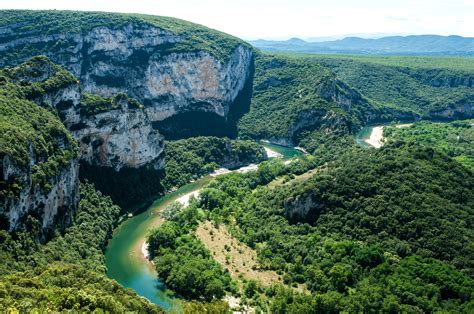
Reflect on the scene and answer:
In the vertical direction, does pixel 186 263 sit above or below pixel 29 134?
below

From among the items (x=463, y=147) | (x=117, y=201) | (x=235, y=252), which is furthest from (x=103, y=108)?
(x=463, y=147)

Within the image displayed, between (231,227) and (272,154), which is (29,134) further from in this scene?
(272,154)

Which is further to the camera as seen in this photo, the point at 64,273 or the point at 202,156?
the point at 202,156

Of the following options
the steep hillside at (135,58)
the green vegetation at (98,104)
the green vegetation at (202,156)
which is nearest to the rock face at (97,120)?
the green vegetation at (98,104)

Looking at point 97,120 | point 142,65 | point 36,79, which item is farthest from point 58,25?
point 97,120

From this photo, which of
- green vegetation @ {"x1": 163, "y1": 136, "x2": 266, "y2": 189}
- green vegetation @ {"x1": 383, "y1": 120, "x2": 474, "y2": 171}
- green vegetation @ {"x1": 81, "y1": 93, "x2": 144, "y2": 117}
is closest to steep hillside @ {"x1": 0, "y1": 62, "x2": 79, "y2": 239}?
green vegetation @ {"x1": 81, "y1": 93, "x2": 144, "y2": 117}

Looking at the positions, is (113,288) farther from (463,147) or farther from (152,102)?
(463,147)

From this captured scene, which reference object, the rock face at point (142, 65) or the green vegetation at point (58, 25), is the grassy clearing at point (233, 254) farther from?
the green vegetation at point (58, 25)
